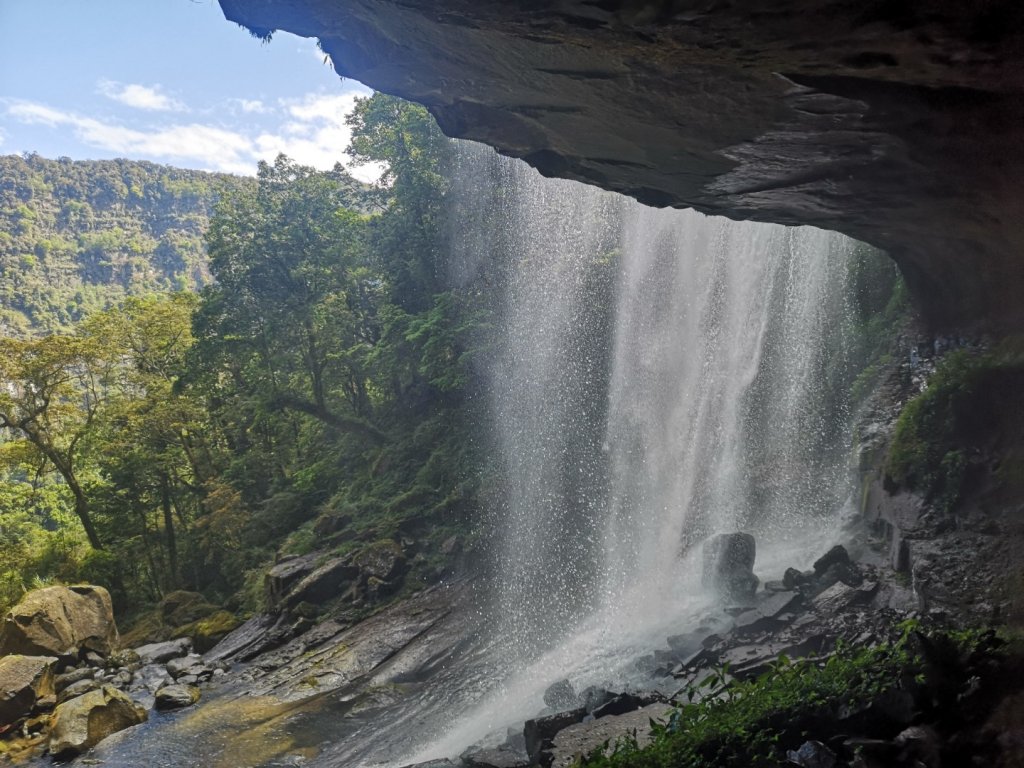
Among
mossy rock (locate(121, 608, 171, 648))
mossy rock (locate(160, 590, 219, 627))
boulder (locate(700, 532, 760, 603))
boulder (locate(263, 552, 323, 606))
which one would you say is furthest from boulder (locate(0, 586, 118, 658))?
boulder (locate(700, 532, 760, 603))

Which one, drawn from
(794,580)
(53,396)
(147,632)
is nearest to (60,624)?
(147,632)

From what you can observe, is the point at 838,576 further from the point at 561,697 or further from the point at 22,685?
the point at 22,685

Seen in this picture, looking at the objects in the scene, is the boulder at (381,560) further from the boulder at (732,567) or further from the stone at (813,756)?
the stone at (813,756)

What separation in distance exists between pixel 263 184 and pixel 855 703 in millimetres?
27905

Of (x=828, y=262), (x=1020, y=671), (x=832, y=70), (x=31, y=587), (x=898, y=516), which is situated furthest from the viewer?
(x=31, y=587)

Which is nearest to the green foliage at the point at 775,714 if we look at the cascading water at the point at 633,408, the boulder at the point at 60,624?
the cascading water at the point at 633,408

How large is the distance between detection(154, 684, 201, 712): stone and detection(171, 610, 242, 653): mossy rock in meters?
4.37

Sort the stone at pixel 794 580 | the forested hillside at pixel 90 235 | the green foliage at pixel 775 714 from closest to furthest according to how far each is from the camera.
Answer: the green foliage at pixel 775 714 < the stone at pixel 794 580 < the forested hillside at pixel 90 235

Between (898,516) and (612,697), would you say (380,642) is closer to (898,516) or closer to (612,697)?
(612,697)

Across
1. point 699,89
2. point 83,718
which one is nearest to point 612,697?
point 699,89

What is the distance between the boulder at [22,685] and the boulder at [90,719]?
0.73 metres

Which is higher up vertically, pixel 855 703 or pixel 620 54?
pixel 620 54

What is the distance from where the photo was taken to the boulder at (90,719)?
461 inches

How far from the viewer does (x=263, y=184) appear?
2772 cm
